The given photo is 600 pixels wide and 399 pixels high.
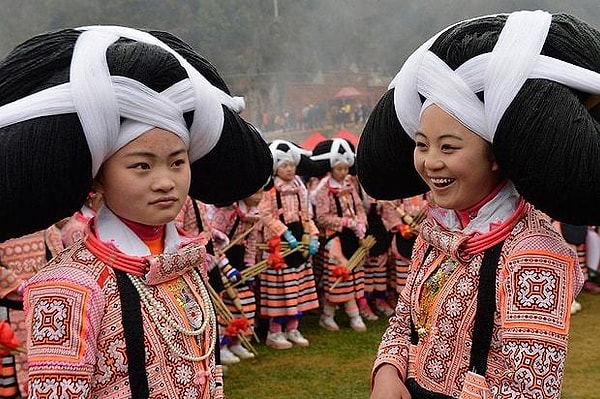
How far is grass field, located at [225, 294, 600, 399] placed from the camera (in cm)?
517

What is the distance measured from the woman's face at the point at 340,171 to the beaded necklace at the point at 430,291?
4.32 metres

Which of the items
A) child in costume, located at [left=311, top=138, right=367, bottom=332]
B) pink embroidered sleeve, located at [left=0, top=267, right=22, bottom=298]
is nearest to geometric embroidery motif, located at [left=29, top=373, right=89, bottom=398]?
pink embroidered sleeve, located at [left=0, top=267, right=22, bottom=298]

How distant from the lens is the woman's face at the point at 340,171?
6535 mm

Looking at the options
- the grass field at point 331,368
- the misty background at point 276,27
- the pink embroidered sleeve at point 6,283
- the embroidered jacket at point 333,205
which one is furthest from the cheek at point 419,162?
the misty background at point 276,27

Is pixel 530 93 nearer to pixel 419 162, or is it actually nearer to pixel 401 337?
pixel 419 162

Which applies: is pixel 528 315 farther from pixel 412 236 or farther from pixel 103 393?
pixel 412 236

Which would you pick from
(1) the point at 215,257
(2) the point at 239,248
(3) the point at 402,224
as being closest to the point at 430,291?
(1) the point at 215,257

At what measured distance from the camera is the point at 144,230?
2.10m

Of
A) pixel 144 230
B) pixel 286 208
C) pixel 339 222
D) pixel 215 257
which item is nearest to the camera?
pixel 144 230

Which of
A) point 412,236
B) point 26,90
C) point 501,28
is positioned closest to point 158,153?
point 26,90

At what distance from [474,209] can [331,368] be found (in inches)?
148

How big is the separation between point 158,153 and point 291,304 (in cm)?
430

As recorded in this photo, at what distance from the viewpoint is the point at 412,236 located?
6742mm

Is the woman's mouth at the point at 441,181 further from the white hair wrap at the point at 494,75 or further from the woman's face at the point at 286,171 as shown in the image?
the woman's face at the point at 286,171
